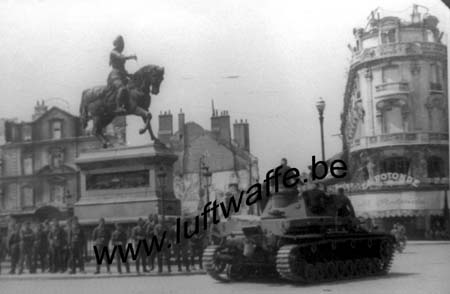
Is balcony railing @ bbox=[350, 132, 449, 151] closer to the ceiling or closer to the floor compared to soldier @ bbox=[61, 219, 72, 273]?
closer to the ceiling

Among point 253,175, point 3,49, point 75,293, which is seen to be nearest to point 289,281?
point 253,175

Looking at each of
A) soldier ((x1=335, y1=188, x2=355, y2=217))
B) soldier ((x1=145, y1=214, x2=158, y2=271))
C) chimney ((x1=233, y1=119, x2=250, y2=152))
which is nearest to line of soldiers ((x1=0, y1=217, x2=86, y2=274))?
soldier ((x1=145, y1=214, x2=158, y2=271))

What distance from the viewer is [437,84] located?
14.1 meters

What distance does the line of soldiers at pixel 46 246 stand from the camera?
50.8ft

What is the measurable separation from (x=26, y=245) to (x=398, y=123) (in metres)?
6.94

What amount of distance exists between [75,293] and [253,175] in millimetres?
3453

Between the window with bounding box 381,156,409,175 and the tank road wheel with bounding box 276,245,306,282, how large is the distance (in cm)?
223

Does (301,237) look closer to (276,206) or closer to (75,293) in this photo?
(276,206)

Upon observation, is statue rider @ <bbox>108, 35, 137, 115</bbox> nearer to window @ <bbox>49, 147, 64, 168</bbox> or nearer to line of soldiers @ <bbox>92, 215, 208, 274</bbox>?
window @ <bbox>49, 147, 64, 168</bbox>

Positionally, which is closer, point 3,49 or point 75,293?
point 75,293

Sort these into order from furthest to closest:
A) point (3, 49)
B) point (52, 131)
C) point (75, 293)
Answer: point (52, 131) → point (3, 49) → point (75, 293)

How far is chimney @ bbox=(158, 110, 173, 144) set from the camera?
49.9 feet

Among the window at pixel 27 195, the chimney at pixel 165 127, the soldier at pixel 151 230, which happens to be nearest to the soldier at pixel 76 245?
the window at pixel 27 195

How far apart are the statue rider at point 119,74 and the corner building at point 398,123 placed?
388cm
